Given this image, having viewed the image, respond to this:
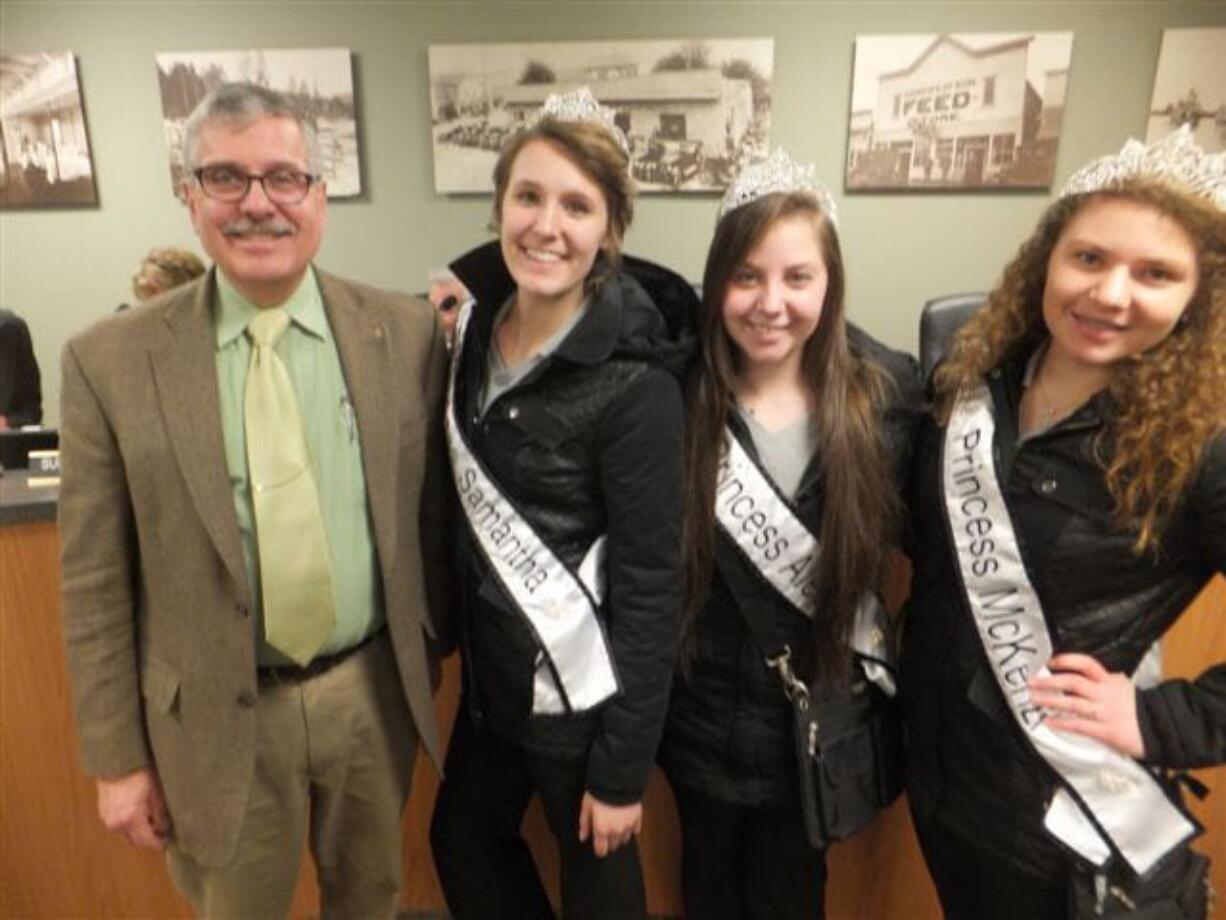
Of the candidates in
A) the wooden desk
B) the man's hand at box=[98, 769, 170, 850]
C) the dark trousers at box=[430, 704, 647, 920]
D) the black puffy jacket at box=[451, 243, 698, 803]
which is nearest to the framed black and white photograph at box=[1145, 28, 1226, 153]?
the wooden desk

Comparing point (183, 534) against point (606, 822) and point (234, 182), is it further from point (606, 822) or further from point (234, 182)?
point (606, 822)

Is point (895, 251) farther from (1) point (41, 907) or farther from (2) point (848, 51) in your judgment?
(1) point (41, 907)

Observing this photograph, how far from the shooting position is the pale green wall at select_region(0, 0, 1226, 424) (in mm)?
3152

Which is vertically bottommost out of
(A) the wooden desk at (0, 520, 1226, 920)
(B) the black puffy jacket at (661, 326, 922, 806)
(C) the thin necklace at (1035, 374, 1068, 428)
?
(A) the wooden desk at (0, 520, 1226, 920)

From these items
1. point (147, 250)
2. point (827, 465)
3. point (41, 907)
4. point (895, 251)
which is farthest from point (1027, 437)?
point (147, 250)

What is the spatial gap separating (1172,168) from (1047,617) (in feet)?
1.76

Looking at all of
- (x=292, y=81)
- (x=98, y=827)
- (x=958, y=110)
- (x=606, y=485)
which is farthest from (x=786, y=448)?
(x=292, y=81)

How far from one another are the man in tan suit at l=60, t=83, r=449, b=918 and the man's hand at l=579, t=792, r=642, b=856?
0.28 m

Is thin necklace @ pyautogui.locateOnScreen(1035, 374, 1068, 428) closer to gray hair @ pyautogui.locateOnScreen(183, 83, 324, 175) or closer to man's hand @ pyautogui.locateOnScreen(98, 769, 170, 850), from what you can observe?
gray hair @ pyautogui.locateOnScreen(183, 83, 324, 175)

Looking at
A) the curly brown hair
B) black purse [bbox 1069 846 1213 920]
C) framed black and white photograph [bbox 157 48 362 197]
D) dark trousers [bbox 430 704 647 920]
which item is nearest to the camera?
the curly brown hair

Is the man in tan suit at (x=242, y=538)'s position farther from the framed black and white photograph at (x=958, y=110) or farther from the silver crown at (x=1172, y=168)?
the framed black and white photograph at (x=958, y=110)

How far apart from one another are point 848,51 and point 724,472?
9.11 ft

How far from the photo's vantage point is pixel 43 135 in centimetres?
335

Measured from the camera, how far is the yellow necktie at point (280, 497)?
102 cm
